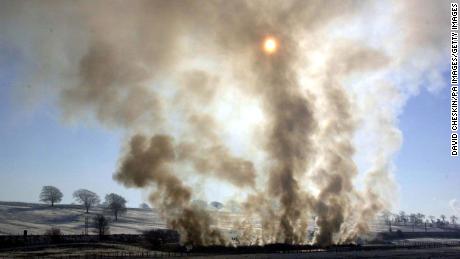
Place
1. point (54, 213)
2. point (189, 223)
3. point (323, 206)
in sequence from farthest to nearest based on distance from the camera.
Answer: point (54, 213) < point (323, 206) < point (189, 223)

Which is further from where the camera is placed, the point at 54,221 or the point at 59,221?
the point at 59,221

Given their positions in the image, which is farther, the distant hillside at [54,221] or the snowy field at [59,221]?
the distant hillside at [54,221]

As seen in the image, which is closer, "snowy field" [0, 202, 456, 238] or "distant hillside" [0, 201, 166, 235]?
"snowy field" [0, 202, 456, 238]

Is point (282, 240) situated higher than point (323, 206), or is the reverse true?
point (323, 206)

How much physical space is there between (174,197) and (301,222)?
94.0 feet

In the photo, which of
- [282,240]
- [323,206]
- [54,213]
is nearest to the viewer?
[282,240]

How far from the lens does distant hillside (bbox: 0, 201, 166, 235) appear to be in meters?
142

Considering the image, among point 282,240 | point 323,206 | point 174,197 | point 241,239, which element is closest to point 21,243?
point 174,197

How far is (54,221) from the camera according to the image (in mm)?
160875

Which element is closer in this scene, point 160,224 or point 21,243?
point 21,243

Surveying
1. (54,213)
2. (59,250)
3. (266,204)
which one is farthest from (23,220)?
(266,204)

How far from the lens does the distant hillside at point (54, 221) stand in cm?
14175

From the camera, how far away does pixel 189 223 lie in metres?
91.4

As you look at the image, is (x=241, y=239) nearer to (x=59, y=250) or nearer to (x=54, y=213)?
(x=59, y=250)
